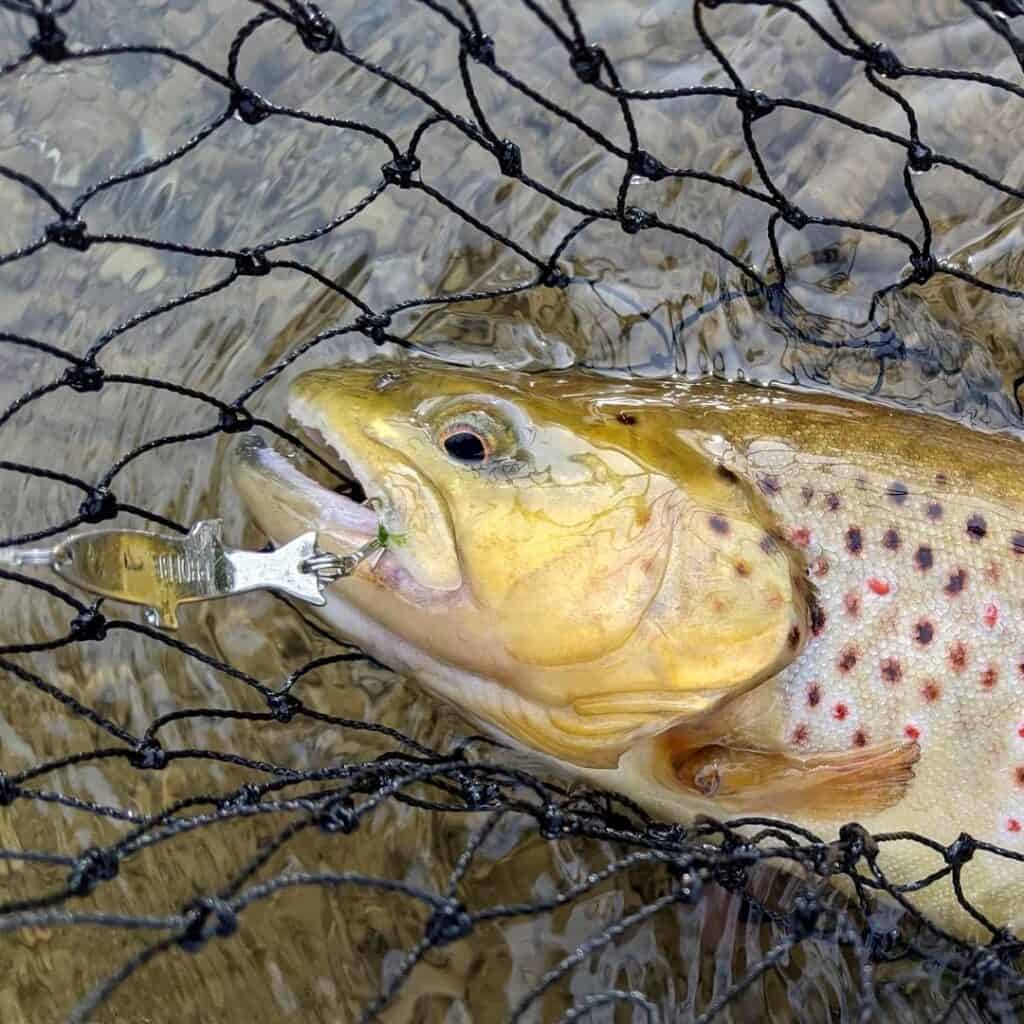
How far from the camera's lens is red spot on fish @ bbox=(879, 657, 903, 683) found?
8.23ft

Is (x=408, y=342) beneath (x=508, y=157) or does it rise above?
beneath

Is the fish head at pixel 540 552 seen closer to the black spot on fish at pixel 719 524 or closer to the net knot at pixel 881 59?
the black spot on fish at pixel 719 524

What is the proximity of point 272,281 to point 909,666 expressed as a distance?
1.85 metres

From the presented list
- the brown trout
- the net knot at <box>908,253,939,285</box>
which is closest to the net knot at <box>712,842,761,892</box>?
the brown trout

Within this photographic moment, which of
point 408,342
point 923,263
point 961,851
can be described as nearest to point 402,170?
point 408,342

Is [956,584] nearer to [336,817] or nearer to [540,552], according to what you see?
[540,552]

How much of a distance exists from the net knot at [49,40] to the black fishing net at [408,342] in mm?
394

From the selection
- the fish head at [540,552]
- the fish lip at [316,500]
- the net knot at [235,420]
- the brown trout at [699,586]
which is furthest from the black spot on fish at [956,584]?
the net knot at [235,420]

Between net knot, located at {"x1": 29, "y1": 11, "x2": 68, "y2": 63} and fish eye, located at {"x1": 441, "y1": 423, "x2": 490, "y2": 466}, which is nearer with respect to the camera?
net knot, located at {"x1": 29, "y1": 11, "x2": 68, "y2": 63}

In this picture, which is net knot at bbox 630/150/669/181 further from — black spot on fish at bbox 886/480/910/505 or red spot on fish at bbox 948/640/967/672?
red spot on fish at bbox 948/640/967/672

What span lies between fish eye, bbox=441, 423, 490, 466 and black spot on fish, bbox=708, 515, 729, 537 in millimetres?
471

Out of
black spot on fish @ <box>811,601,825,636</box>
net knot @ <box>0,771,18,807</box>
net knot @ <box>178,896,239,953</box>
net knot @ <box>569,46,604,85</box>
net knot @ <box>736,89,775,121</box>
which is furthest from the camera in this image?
black spot on fish @ <box>811,601,825,636</box>

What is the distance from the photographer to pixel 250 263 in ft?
7.70

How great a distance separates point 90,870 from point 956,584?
5.73 ft
